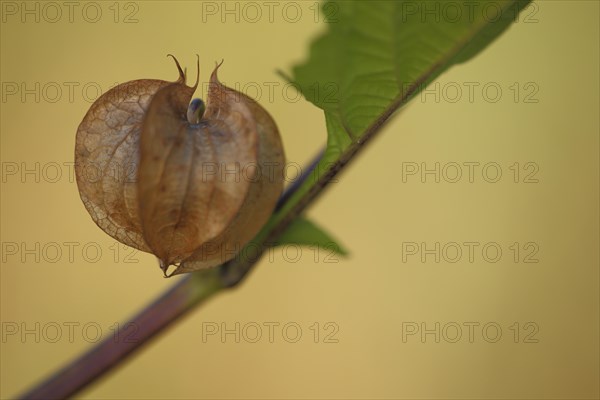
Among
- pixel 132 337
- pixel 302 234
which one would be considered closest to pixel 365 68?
pixel 302 234

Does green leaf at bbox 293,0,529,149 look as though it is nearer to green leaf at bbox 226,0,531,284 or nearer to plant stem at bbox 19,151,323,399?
green leaf at bbox 226,0,531,284

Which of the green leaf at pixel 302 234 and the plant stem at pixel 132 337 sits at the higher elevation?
the green leaf at pixel 302 234

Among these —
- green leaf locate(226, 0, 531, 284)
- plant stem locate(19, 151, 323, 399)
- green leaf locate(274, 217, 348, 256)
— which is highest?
green leaf locate(226, 0, 531, 284)

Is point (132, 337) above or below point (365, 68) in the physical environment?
below

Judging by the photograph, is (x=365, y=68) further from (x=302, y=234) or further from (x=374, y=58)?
(x=302, y=234)

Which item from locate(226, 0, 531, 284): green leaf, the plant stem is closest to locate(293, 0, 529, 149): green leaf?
locate(226, 0, 531, 284): green leaf

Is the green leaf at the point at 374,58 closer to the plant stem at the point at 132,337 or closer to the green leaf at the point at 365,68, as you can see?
the green leaf at the point at 365,68

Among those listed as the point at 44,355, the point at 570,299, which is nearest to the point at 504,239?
the point at 570,299

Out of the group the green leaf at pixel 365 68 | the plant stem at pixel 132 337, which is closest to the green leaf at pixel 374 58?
the green leaf at pixel 365 68
